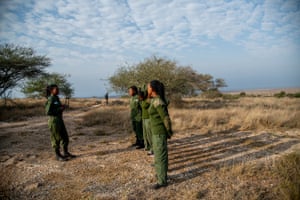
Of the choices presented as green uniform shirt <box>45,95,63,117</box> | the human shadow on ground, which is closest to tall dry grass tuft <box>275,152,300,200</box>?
the human shadow on ground

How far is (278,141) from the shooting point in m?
6.71

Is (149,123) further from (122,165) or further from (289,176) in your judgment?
(289,176)

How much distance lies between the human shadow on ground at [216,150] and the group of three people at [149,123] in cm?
62

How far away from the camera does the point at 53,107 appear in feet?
16.7

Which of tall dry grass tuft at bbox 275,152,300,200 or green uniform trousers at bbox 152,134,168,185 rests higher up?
green uniform trousers at bbox 152,134,168,185

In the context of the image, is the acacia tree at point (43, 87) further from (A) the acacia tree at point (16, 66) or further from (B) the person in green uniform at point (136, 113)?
(B) the person in green uniform at point (136, 113)

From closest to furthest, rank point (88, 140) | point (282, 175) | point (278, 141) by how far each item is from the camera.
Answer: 1. point (282, 175)
2. point (278, 141)
3. point (88, 140)

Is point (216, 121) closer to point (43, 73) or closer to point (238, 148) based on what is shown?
point (238, 148)

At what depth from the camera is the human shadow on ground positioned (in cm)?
468

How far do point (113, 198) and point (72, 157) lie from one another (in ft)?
8.46

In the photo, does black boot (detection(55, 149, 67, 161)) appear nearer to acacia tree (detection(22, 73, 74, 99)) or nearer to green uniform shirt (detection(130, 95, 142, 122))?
green uniform shirt (detection(130, 95, 142, 122))

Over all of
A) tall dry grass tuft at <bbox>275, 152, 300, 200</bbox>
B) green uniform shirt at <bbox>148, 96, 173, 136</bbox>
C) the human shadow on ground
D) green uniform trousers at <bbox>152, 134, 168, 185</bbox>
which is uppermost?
green uniform shirt at <bbox>148, 96, 173, 136</bbox>

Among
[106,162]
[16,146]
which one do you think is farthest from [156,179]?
[16,146]

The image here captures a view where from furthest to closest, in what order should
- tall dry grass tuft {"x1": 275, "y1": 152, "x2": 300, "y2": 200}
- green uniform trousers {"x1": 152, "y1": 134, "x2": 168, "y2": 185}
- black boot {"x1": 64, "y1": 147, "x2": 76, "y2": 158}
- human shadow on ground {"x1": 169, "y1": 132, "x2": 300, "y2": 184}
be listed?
black boot {"x1": 64, "y1": 147, "x2": 76, "y2": 158}, human shadow on ground {"x1": 169, "y1": 132, "x2": 300, "y2": 184}, green uniform trousers {"x1": 152, "y1": 134, "x2": 168, "y2": 185}, tall dry grass tuft {"x1": 275, "y1": 152, "x2": 300, "y2": 200}
